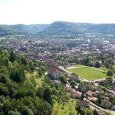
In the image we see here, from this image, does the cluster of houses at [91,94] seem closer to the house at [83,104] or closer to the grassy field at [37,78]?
the house at [83,104]

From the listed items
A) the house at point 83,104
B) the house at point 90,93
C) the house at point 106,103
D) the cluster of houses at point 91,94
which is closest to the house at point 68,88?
the cluster of houses at point 91,94

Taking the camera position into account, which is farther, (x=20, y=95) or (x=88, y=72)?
(x=88, y=72)

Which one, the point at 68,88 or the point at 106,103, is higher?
the point at 68,88

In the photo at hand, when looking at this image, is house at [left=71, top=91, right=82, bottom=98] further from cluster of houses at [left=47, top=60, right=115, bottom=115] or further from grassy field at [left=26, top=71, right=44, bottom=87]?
grassy field at [left=26, top=71, right=44, bottom=87]

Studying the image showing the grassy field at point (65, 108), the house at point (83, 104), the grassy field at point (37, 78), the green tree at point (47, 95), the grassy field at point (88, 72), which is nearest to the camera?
the grassy field at point (65, 108)

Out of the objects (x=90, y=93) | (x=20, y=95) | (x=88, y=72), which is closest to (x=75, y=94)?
(x=90, y=93)

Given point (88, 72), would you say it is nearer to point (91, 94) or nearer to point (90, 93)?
point (90, 93)
